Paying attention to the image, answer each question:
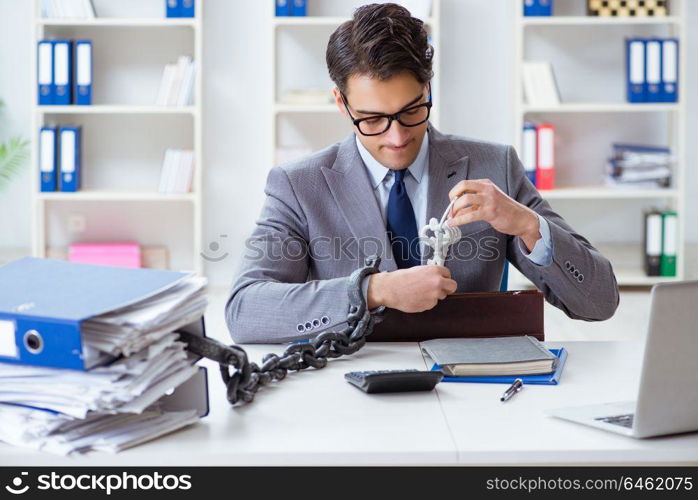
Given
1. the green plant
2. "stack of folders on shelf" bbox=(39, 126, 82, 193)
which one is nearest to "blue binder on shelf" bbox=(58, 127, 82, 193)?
"stack of folders on shelf" bbox=(39, 126, 82, 193)

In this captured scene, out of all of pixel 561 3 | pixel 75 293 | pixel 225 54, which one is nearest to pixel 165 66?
pixel 225 54

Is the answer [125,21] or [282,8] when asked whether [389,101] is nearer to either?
[282,8]

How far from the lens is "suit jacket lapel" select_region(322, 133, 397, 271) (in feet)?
6.89

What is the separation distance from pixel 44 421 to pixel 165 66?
13.1 feet

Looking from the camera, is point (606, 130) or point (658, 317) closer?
point (658, 317)

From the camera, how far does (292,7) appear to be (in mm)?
4863

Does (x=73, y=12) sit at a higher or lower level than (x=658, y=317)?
higher

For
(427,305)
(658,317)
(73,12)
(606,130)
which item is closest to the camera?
(658,317)

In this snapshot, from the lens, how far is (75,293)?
4.26 ft

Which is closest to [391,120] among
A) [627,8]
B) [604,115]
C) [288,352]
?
[288,352]

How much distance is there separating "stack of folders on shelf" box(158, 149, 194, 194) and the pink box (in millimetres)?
372

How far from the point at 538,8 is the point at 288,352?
12.0ft

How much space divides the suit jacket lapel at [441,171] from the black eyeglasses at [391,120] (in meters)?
0.18

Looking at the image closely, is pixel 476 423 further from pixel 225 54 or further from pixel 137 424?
pixel 225 54
